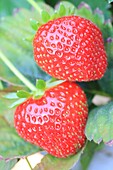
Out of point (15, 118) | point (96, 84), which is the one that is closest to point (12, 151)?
point (15, 118)

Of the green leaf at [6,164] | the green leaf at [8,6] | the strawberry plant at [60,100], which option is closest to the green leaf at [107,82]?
the strawberry plant at [60,100]

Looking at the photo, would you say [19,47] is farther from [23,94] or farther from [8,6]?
[8,6]

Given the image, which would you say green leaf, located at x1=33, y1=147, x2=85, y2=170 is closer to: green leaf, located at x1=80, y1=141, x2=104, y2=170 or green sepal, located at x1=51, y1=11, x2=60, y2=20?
green leaf, located at x1=80, y1=141, x2=104, y2=170

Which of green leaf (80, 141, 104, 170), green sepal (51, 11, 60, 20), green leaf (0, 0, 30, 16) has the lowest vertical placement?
green leaf (80, 141, 104, 170)

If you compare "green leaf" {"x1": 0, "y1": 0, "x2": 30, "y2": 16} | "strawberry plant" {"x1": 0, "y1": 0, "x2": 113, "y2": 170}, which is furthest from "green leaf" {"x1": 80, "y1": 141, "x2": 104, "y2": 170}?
"green leaf" {"x1": 0, "y1": 0, "x2": 30, "y2": 16}

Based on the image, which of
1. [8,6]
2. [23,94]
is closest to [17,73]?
[23,94]

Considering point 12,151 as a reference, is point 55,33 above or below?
above

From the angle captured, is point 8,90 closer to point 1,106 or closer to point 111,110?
point 1,106
